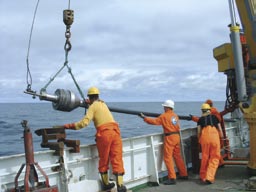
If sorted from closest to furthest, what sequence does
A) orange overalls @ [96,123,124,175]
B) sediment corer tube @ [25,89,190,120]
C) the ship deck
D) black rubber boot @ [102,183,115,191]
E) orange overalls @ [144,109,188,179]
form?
1. sediment corer tube @ [25,89,190,120]
2. orange overalls @ [96,123,124,175]
3. black rubber boot @ [102,183,115,191]
4. the ship deck
5. orange overalls @ [144,109,188,179]

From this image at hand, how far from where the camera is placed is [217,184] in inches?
307

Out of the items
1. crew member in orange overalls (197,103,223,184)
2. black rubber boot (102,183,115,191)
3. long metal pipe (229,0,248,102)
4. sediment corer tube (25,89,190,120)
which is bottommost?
black rubber boot (102,183,115,191)

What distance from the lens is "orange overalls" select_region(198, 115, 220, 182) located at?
7879mm

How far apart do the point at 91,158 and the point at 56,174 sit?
0.81 metres

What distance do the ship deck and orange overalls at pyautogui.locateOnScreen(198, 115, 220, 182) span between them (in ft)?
0.76

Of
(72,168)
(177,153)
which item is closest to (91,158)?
(72,168)

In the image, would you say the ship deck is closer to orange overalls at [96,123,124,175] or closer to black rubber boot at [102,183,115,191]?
black rubber boot at [102,183,115,191]

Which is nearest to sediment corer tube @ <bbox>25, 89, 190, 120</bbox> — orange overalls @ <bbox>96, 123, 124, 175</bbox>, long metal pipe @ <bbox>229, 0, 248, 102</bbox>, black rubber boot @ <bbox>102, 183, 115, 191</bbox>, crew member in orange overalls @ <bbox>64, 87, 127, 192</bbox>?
crew member in orange overalls @ <bbox>64, 87, 127, 192</bbox>

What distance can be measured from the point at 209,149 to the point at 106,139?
253 centimetres

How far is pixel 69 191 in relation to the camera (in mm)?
6117

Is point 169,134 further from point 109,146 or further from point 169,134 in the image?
point 109,146

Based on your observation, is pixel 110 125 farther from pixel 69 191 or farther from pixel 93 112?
pixel 69 191

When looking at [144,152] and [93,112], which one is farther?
[144,152]

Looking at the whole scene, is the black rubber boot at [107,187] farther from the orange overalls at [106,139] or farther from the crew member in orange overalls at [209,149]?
the crew member in orange overalls at [209,149]
